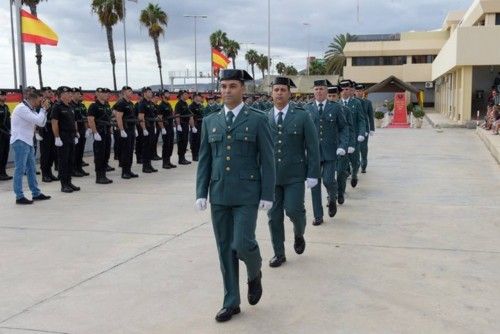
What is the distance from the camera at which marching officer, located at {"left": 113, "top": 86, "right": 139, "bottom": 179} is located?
495 inches

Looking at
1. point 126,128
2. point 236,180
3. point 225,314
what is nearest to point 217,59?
point 126,128

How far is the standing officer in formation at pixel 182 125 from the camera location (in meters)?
15.8

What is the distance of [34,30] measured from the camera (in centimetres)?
1437

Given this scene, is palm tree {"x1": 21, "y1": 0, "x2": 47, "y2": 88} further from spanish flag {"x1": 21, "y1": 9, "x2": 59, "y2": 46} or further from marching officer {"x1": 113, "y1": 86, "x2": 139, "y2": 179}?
marching officer {"x1": 113, "y1": 86, "x2": 139, "y2": 179}

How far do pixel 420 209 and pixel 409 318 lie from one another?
187 inches

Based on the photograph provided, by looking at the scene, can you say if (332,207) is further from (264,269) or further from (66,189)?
(66,189)

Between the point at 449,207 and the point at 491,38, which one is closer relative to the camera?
the point at 449,207

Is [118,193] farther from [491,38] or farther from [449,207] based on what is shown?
[491,38]

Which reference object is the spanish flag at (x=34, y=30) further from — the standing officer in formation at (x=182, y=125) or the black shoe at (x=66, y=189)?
the black shoe at (x=66, y=189)

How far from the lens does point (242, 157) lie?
4.43m

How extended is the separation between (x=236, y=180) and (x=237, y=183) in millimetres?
24

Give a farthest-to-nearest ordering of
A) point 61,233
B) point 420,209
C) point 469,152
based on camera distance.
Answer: point 469,152, point 420,209, point 61,233

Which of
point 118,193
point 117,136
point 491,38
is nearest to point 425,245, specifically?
point 118,193

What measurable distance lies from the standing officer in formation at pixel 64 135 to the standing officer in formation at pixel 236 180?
6.75m
